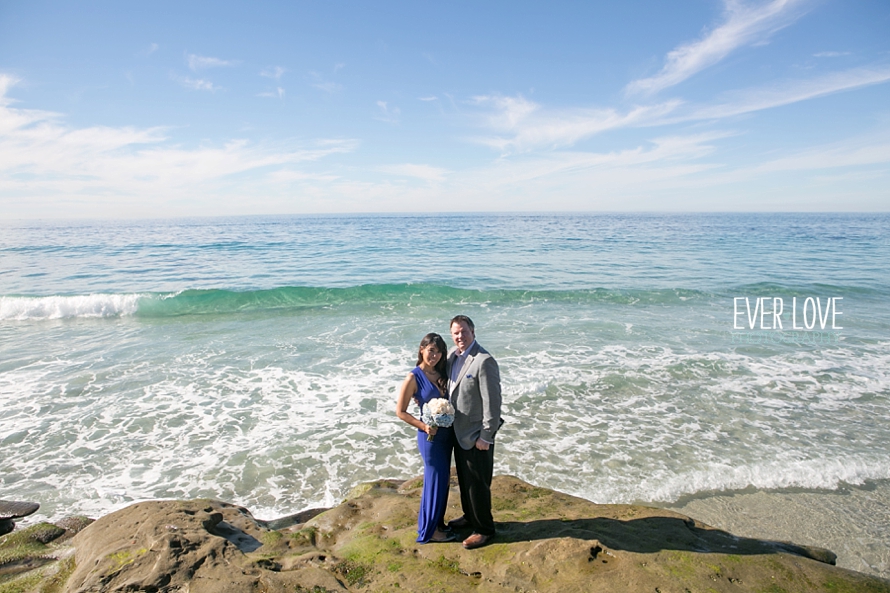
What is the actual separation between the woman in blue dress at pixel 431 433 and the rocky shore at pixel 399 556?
0.22m

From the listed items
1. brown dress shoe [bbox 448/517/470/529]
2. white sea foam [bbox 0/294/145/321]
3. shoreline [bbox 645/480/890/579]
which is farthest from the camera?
white sea foam [bbox 0/294/145/321]

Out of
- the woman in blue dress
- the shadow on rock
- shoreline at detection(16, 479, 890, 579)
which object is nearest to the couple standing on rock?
the woman in blue dress

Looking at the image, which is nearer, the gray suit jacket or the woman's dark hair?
the gray suit jacket

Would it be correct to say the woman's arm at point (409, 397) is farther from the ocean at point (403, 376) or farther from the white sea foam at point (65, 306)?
the white sea foam at point (65, 306)

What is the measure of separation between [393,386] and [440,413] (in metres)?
6.38

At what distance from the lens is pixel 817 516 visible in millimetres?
5625

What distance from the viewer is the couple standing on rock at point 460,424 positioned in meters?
3.97

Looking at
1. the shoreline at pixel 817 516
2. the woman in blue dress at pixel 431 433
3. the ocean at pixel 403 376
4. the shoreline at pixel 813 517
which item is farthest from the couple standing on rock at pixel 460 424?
the shoreline at pixel 817 516

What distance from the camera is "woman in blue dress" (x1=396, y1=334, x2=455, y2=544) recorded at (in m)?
4.09

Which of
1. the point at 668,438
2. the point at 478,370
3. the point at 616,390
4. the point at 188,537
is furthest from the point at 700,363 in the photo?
the point at 188,537

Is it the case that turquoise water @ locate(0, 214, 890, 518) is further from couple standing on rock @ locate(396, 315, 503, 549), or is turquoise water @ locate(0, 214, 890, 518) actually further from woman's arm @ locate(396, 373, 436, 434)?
woman's arm @ locate(396, 373, 436, 434)

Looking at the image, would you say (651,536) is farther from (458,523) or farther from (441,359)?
(441,359)

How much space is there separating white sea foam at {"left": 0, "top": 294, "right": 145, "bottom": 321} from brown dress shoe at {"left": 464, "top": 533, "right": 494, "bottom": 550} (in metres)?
17.8

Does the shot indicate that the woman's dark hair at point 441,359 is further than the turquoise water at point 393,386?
No
